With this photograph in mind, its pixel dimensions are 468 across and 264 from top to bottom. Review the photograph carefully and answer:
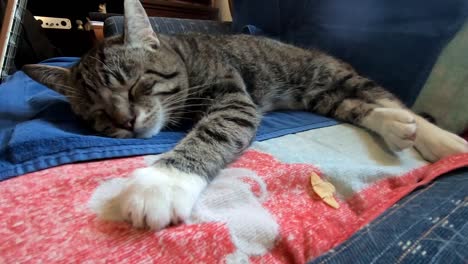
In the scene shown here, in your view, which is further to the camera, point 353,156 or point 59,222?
point 353,156

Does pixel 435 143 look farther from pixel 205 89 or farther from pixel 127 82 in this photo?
pixel 127 82

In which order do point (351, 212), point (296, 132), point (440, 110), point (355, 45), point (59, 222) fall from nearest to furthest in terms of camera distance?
1. point (59, 222)
2. point (351, 212)
3. point (296, 132)
4. point (440, 110)
5. point (355, 45)

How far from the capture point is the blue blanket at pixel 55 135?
24.4 inches

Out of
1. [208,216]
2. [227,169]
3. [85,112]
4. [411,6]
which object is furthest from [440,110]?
[85,112]

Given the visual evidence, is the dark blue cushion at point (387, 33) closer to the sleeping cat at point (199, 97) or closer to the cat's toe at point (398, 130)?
the sleeping cat at point (199, 97)

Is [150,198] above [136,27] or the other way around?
the other way around

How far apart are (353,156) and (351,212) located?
197 millimetres

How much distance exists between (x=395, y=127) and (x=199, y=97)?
50 centimetres

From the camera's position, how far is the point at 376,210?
530 millimetres

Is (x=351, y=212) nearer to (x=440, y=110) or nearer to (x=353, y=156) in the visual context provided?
(x=353, y=156)

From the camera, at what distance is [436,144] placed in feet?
2.56

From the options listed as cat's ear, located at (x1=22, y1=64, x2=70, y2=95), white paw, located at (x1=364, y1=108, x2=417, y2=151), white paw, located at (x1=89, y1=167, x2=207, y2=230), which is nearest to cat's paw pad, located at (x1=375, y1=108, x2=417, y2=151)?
white paw, located at (x1=364, y1=108, x2=417, y2=151)

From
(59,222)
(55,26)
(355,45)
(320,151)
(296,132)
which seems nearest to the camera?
(59,222)

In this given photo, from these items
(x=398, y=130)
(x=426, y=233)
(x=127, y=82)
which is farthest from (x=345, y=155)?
(x=127, y=82)
